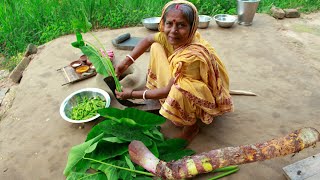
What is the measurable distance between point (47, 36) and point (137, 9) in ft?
5.52

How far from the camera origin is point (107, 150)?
6.40ft

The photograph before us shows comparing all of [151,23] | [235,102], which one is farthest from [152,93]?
[151,23]

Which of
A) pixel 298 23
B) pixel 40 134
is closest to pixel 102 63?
pixel 40 134

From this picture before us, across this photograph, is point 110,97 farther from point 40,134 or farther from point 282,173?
point 282,173

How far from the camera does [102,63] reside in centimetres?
236

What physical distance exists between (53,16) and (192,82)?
375cm

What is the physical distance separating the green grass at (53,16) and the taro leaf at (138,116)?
300 cm

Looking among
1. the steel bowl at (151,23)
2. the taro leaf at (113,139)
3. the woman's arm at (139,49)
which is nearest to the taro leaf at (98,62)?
the woman's arm at (139,49)

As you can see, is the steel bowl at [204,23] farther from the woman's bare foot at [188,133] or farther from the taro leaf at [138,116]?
the taro leaf at [138,116]

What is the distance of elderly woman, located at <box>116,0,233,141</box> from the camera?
6.05ft

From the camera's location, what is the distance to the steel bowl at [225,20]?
4.34 meters

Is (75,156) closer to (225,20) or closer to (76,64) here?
(76,64)

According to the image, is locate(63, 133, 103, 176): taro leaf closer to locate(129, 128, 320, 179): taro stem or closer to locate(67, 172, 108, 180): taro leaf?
locate(67, 172, 108, 180): taro leaf

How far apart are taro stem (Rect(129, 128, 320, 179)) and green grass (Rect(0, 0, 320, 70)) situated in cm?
342
